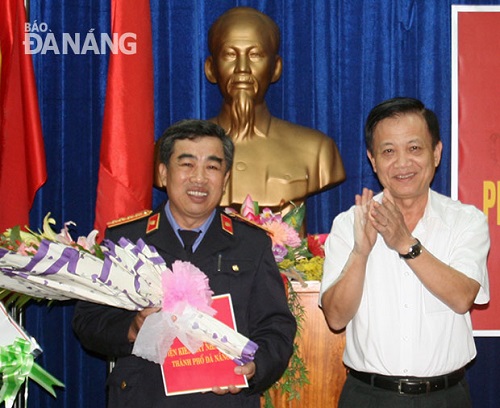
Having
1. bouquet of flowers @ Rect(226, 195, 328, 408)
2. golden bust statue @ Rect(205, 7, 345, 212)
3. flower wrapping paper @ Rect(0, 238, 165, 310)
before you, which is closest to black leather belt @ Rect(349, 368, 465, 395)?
flower wrapping paper @ Rect(0, 238, 165, 310)

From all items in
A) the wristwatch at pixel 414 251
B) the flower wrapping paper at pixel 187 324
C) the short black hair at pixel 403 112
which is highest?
the short black hair at pixel 403 112

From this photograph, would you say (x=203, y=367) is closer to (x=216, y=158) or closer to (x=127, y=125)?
(x=216, y=158)

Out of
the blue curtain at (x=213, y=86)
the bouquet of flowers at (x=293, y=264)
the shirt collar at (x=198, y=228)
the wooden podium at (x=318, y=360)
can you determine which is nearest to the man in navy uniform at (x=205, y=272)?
the shirt collar at (x=198, y=228)

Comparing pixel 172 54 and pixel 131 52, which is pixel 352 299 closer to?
pixel 131 52

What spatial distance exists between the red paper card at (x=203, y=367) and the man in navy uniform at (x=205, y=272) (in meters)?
0.03

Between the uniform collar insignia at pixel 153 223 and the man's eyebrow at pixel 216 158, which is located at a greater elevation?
the man's eyebrow at pixel 216 158

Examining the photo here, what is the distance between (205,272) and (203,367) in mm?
240

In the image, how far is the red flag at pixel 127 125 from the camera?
11.1 feet

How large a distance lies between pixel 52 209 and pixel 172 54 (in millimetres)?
987

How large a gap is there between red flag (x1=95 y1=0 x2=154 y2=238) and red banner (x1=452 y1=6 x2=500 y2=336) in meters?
1.45

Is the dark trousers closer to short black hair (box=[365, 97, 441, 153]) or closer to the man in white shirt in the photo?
the man in white shirt

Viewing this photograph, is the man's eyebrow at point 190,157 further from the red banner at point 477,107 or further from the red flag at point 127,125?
the red banner at point 477,107

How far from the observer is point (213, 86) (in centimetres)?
385

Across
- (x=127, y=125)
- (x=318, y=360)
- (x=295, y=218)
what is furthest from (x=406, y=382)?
(x=127, y=125)
